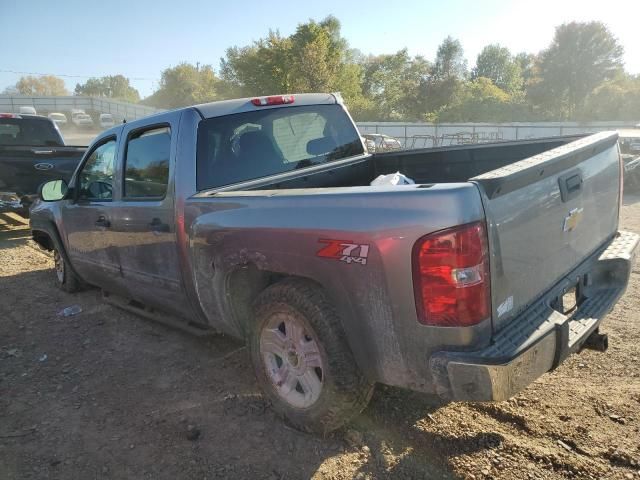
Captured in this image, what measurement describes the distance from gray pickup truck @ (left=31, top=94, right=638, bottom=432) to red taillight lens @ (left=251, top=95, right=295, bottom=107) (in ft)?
0.09

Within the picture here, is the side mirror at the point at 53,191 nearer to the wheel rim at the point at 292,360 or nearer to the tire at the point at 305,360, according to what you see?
the tire at the point at 305,360

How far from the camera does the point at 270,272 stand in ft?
9.67

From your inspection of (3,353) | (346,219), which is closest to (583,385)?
(346,219)

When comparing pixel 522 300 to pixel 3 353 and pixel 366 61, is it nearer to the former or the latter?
pixel 3 353

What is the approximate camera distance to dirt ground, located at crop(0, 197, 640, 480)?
2.59m

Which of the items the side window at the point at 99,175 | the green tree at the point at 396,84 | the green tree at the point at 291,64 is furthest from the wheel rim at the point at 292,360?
the green tree at the point at 396,84

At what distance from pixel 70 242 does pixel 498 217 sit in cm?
438

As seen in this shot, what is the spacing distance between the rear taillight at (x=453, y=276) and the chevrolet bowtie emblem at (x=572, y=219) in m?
0.86

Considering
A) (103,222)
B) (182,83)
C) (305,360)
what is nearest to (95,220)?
(103,222)

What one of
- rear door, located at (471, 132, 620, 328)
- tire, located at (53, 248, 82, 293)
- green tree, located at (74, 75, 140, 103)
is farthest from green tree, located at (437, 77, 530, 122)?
green tree, located at (74, 75, 140, 103)

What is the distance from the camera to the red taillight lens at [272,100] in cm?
371

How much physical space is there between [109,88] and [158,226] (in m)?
116

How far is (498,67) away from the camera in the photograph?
8094 cm

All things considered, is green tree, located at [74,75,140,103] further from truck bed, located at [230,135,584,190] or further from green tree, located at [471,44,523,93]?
truck bed, located at [230,135,584,190]
